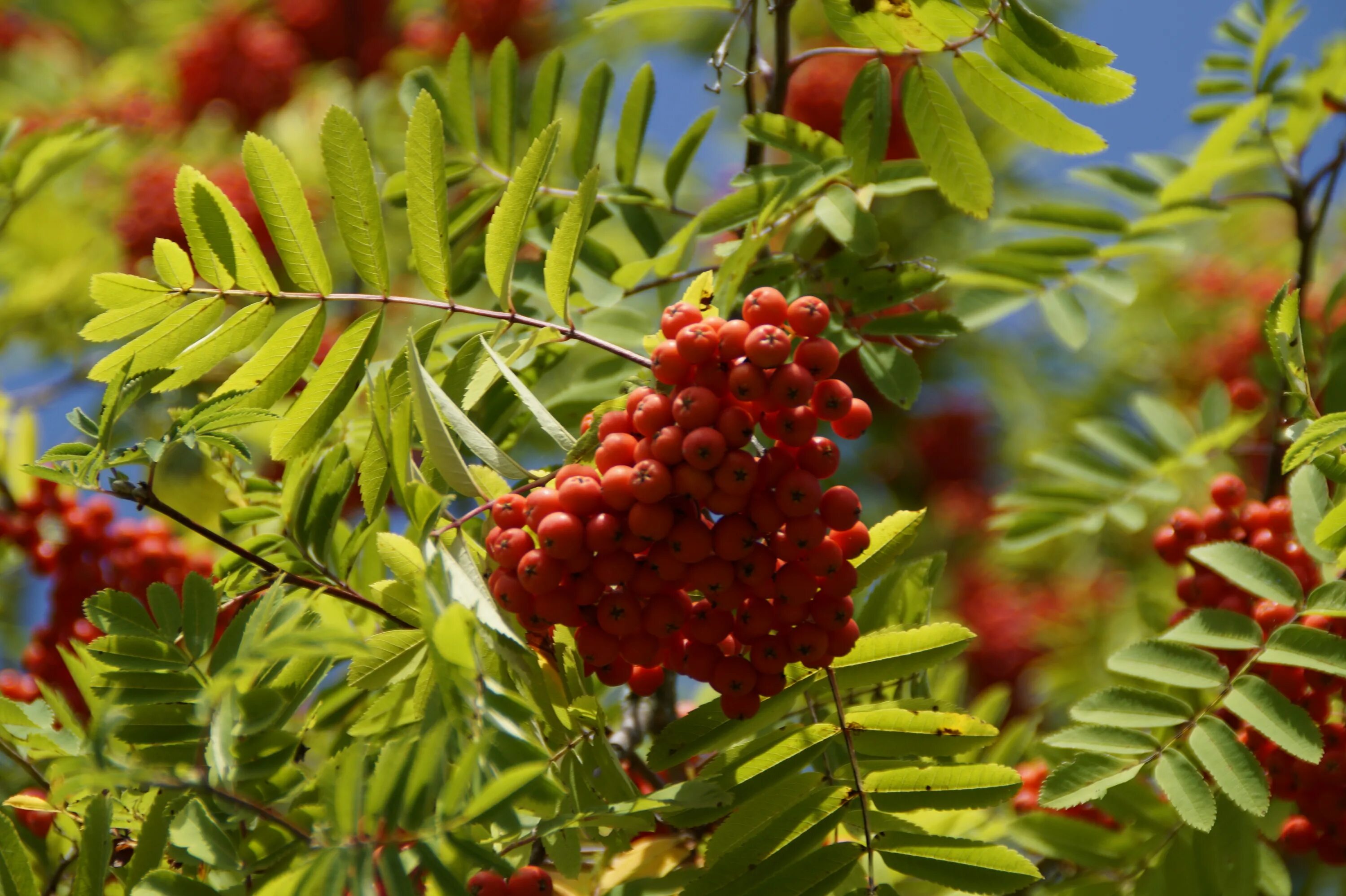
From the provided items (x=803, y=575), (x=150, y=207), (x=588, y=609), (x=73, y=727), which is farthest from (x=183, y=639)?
(x=150, y=207)

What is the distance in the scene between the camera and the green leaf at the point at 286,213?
153cm

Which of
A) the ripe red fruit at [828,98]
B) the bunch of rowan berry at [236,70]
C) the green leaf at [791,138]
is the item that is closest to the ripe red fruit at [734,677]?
the green leaf at [791,138]

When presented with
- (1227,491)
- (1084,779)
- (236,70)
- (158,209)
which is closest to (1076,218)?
(1227,491)

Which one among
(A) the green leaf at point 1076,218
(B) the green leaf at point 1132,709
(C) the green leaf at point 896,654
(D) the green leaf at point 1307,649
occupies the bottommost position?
(B) the green leaf at point 1132,709

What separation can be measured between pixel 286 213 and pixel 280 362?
21 centimetres

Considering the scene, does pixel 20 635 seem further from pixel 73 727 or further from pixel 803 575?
pixel 803 575

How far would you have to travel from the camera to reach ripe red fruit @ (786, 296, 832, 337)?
137 cm

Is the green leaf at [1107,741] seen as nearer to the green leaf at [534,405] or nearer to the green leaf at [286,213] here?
the green leaf at [534,405]

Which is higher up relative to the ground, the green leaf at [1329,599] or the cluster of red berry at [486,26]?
the cluster of red berry at [486,26]

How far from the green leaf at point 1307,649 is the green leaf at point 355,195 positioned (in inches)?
54.3

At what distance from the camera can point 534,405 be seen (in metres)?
1.40

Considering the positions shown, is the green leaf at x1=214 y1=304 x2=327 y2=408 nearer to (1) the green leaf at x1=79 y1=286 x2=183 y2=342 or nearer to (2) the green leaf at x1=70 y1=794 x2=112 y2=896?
(1) the green leaf at x1=79 y1=286 x2=183 y2=342

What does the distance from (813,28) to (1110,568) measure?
2368 millimetres

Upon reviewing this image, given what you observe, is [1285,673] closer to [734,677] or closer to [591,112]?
[734,677]
